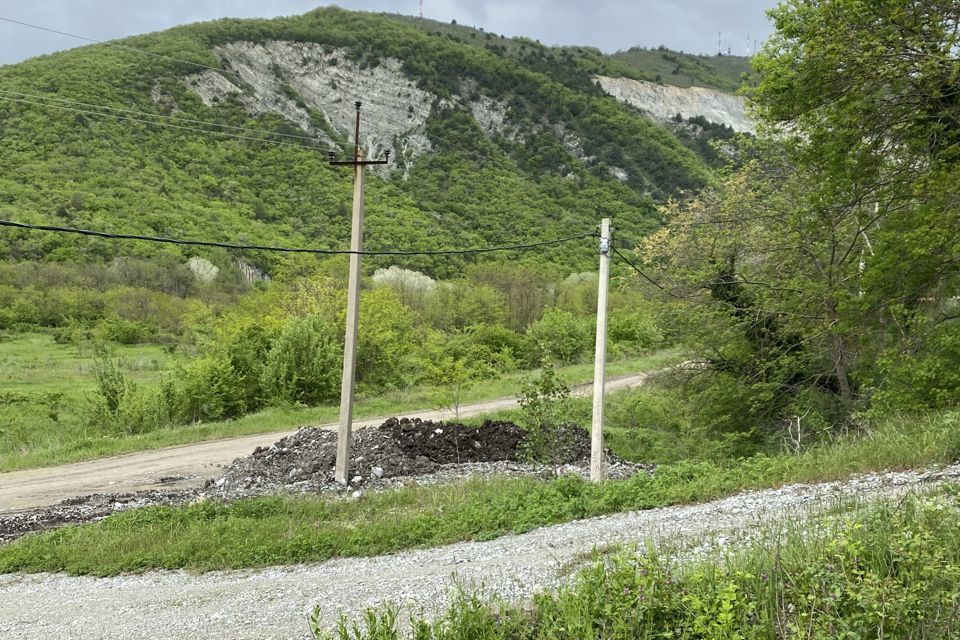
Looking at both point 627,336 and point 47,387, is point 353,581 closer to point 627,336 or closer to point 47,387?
point 47,387

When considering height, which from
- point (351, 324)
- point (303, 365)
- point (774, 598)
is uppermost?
point (351, 324)

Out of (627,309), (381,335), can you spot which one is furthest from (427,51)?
(381,335)

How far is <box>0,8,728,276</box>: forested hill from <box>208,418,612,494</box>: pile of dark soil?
22.6 ft

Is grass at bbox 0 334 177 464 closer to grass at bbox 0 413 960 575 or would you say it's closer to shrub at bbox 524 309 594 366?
grass at bbox 0 413 960 575

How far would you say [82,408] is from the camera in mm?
25969

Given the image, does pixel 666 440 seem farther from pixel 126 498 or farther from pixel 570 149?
pixel 570 149

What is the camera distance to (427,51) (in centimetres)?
12875

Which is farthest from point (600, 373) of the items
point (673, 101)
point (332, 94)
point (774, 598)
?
point (673, 101)

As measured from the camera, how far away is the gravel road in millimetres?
6465

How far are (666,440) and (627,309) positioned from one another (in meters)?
26.8

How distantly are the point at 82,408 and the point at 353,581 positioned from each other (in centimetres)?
2294

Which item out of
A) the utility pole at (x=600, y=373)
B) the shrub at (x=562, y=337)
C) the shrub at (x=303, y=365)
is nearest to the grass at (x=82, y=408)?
the shrub at (x=303, y=365)

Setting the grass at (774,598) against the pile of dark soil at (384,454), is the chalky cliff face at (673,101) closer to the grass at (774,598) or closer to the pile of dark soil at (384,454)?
the pile of dark soil at (384,454)

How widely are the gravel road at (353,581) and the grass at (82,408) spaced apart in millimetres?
12113
